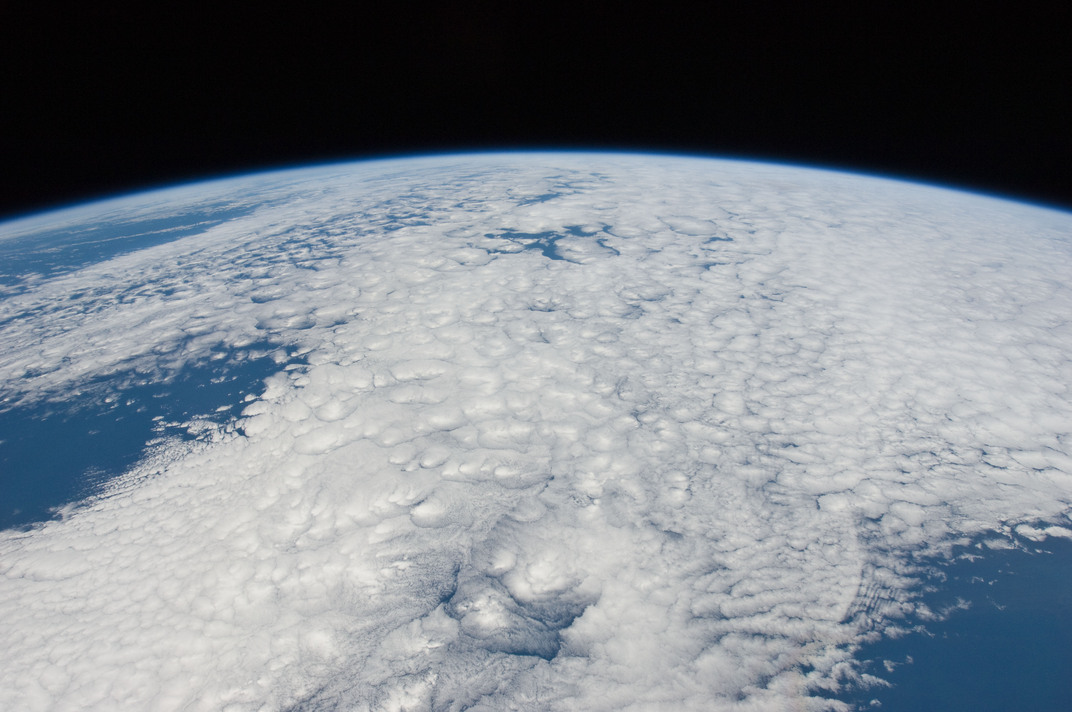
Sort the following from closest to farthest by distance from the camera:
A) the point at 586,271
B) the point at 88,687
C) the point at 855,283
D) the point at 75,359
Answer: the point at 88,687 < the point at 75,359 < the point at 855,283 < the point at 586,271

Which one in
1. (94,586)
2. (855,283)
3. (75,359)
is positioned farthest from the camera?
(855,283)

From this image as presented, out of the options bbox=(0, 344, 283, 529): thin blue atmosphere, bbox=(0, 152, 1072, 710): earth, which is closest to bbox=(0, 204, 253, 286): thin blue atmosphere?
bbox=(0, 152, 1072, 710): earth

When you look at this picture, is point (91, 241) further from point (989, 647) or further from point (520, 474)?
point (989, 647)

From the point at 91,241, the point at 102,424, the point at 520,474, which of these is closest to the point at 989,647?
the point at 520,474

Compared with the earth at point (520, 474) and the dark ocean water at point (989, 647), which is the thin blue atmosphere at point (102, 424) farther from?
the dark ocean water at point (989, 647)

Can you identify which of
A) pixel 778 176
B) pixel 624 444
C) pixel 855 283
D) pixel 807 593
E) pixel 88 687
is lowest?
pixel 88 687

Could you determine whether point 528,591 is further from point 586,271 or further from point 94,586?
point 586,271

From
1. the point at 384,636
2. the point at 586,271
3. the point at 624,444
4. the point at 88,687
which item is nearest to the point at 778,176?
the point at 586,271

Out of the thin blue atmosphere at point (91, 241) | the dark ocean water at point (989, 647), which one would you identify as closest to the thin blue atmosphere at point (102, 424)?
the dark ocean water at point (989, 647)
